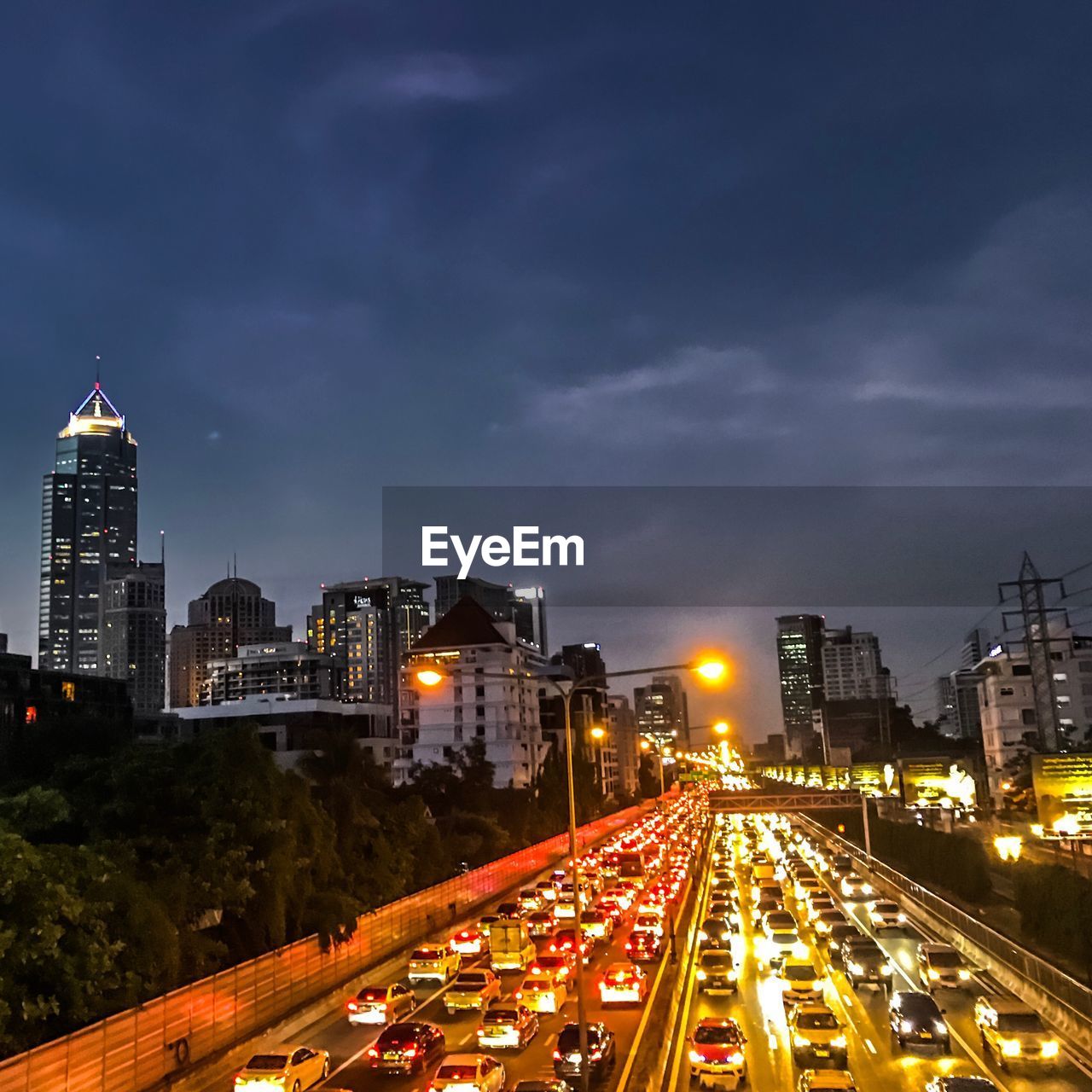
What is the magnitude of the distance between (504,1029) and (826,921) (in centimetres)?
2412

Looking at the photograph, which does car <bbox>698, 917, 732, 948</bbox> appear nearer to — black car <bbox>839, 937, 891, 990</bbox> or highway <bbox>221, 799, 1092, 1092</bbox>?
highway <bbox>221, 799, 1092, 1092</bbox>

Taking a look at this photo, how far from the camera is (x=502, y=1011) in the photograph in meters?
28.2

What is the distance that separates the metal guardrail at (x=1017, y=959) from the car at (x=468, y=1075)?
587 inches

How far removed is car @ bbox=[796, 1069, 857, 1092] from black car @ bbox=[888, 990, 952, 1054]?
231 inches

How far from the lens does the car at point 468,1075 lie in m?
22.0

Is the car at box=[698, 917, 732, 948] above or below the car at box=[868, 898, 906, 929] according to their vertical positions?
above

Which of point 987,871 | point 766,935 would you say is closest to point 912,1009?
point 766,935

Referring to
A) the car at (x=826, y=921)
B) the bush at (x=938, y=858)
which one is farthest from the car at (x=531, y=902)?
the bush at (x=938, y=858)

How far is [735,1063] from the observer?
77.8 ft

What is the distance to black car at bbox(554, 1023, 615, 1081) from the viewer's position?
2400cm

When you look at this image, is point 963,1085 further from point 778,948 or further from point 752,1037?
point 778,948

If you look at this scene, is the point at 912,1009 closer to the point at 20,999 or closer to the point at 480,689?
the point at 20,999

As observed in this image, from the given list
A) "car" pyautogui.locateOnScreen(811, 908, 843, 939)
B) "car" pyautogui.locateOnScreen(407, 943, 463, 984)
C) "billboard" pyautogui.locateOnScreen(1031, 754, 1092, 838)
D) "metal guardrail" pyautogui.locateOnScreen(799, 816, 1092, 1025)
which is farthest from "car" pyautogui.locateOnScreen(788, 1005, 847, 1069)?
"billboard" pyautogui.locateOnScreen(1031, 754, 1092, 838)

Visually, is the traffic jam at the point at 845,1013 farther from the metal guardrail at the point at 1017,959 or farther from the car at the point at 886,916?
the metal guardrail at the point at 1017,959
